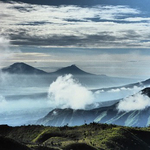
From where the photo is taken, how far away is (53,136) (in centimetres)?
9950

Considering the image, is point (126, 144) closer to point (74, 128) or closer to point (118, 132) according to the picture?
point (118, 132)

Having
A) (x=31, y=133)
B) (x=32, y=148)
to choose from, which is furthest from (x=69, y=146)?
(x=31, y=133)

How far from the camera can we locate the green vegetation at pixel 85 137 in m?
83.9

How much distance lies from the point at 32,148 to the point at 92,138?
26.7 meters

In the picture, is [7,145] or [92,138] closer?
[7,145]

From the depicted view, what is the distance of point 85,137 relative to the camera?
316 ft

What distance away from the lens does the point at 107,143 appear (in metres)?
88.4

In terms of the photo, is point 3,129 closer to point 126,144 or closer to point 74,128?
point 74,128

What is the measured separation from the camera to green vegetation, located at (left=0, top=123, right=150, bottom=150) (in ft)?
275

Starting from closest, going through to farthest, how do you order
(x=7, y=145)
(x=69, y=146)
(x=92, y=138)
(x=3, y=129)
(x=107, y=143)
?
(x=7, y=145) < (x=69, y=146) < (x=107, y=143) < (x=92, y=138) < (x=3, y=129)

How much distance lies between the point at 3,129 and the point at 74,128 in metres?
24.5

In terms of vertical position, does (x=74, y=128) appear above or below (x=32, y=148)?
below

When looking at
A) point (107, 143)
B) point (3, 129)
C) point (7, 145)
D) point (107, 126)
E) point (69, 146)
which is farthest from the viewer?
point (3, 129)

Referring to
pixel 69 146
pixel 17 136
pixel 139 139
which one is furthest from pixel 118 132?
pixel 17 136
